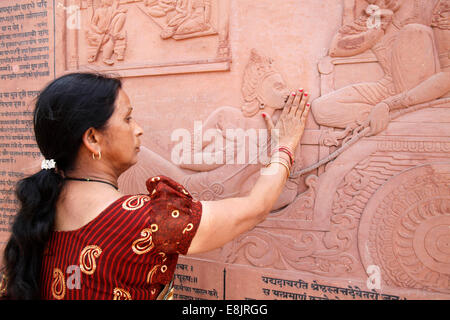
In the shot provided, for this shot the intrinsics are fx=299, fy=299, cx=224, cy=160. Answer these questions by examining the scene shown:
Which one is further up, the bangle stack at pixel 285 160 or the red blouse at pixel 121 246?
the bangle stack at pixel 285 160

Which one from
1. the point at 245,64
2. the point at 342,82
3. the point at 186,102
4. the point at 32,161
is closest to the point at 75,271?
the point at 186,102

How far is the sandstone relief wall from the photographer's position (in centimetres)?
188

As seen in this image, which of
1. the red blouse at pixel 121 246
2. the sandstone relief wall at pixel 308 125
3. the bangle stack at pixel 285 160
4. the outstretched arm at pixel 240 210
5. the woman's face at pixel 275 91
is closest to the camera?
the red blouse at pixel 121 246

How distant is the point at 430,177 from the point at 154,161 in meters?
1.97

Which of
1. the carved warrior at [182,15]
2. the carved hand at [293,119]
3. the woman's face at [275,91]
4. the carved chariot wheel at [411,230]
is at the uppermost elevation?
the carved warrior at [182,15]

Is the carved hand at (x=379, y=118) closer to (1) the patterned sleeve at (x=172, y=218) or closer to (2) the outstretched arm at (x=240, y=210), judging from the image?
(2) the outstretched arm at (x=240, y=210)

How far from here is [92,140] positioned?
1322mm

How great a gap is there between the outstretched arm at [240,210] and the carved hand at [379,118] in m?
0.47

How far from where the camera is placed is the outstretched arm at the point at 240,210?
50.2 inches

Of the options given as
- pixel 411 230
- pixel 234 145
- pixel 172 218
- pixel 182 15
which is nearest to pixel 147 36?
pixel 182 15

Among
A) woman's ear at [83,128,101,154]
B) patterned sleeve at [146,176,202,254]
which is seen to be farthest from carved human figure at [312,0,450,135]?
woman's ear at [83,128,101,154]

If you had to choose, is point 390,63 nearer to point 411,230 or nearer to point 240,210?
point 411,230

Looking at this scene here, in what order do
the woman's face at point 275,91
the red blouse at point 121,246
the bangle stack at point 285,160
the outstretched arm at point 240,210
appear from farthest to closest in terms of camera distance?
1. the woman's face at point 275,91
2. the bangle stack at point 285,160
3. the outstretched arm at point 240,210
4. the red blouse at point 121,246

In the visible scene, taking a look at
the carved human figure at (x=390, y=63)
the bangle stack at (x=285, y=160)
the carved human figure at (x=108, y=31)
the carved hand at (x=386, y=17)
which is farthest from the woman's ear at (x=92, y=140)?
the carved hand at (x=386, y=17)
